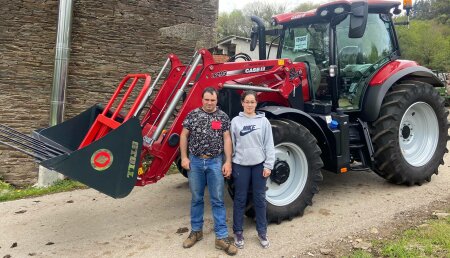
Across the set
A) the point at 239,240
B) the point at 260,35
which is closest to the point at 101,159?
the point at 239,240

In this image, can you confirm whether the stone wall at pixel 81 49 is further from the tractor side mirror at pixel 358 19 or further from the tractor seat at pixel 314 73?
the tractor side mirror at pixel 358 19

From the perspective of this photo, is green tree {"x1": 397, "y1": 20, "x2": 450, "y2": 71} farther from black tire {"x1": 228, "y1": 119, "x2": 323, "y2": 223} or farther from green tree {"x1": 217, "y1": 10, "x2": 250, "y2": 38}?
black tire {"x1": 228, "y1": 119, "x2": 323, "y2": 223}

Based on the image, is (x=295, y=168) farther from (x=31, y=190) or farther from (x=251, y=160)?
(x=31, y=190)

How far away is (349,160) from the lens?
193 inches

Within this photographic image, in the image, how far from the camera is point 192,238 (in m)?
3.78

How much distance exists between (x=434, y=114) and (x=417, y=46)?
1122 inches

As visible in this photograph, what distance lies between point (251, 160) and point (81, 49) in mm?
4431

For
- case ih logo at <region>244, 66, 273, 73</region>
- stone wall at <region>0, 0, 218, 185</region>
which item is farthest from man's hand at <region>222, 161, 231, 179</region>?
stone wall at <region>0, 0, 218, 185</region>

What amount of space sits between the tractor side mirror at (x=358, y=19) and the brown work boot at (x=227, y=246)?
2.70 metres

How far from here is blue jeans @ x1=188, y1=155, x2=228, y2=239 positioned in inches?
146

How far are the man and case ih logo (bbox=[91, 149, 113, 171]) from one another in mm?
670

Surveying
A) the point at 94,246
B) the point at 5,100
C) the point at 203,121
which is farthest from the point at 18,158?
the point at 203,121

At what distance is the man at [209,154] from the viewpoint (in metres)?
3.68

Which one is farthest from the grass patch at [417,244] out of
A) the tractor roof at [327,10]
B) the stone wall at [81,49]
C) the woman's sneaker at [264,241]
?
the stone wall at [81,49]
